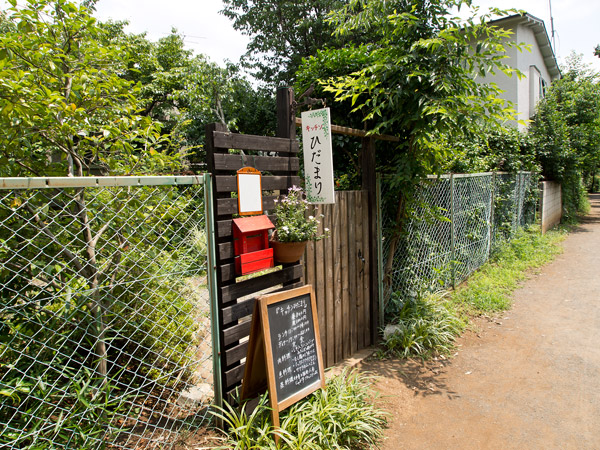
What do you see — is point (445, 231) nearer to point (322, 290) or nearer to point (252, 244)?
point (322, 290)

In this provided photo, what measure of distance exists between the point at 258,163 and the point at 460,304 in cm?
398

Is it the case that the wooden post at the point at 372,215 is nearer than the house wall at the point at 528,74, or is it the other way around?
the wooden post at the point at 372,215

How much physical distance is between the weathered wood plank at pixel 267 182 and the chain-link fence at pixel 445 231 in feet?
6.17

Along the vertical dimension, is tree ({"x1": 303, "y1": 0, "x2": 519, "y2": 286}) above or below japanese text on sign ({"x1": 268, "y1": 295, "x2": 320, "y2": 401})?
above

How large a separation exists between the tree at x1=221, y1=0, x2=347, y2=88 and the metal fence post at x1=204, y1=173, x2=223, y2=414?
1181cm

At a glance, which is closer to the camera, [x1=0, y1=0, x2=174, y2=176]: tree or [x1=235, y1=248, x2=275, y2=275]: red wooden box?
[x1=0, y1=0, x2=174, y2=176]: tree

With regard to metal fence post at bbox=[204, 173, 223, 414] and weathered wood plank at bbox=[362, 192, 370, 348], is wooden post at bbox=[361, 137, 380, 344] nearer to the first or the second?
weathered wood plank at bbox=[362, 192, 370, 348]

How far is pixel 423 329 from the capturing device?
174 inches

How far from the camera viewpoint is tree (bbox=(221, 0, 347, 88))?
1317 centimetres

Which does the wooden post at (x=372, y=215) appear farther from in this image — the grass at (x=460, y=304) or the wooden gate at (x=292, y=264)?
the grass at (x=460, y=304)

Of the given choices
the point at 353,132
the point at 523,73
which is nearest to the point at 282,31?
the point at 523,73

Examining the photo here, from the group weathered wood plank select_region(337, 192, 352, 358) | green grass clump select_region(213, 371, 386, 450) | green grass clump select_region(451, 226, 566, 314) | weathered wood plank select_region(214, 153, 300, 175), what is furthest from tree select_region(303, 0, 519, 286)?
green grass clump select_region(213, 371, 386, 450)

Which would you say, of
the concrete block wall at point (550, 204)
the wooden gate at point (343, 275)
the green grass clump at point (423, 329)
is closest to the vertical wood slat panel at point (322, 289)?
the wooden gate at point (343, 275)

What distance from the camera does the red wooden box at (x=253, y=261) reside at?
2707 mm
